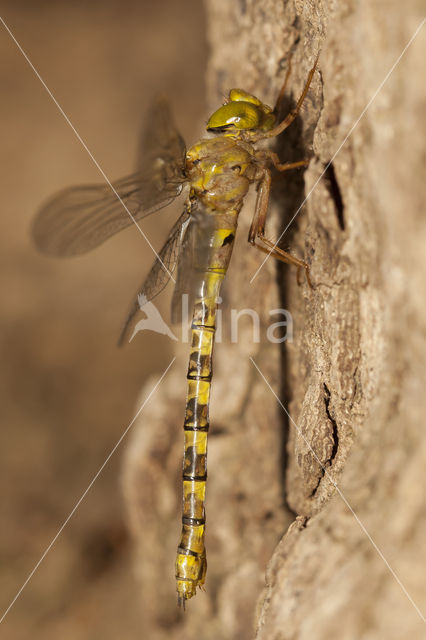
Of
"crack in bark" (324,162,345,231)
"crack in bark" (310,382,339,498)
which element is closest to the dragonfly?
"crack in bark" (324,162,345,231)

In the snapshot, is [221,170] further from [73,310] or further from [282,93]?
[73,310]

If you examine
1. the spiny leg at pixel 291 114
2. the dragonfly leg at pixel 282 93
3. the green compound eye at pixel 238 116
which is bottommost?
the spiny leg at pixel 291 114

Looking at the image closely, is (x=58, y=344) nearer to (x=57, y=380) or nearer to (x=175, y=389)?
(x=57, y=380)

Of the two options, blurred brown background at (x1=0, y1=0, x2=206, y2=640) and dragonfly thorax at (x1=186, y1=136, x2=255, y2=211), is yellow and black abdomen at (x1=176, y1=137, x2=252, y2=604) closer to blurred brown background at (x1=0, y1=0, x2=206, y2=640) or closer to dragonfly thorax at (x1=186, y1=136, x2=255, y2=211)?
dragonfly thorax at (x1=186, y1=136, x2=255, y2=211)

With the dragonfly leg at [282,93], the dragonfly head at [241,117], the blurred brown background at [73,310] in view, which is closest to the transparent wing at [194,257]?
the dragonfly head at [241,117]

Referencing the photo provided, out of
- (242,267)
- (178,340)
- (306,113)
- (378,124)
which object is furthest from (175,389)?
(378,124)

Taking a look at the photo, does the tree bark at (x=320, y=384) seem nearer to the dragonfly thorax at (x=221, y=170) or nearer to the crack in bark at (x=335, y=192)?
the crack in bark at (x=335, y=192)
